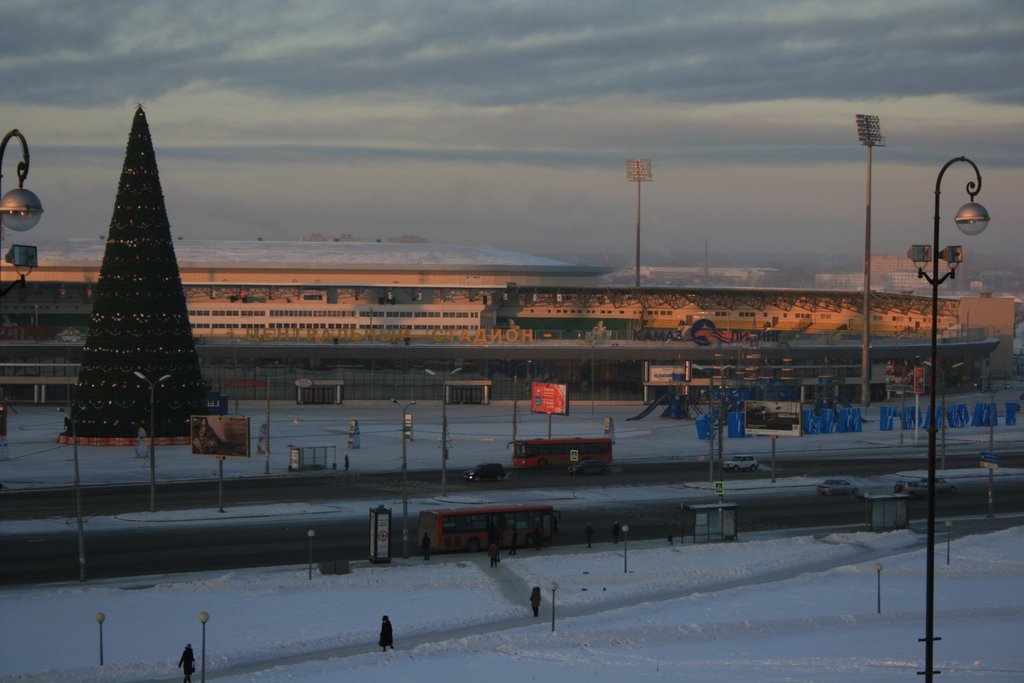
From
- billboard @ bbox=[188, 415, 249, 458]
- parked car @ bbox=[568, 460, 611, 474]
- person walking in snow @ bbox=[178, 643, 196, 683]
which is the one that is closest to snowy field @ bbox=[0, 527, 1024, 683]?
person walking in snow @ bbox=[178, 643, 196, 683]

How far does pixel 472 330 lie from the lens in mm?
123250

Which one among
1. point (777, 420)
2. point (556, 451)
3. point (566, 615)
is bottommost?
point (566, 615)

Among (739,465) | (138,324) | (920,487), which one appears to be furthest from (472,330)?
(920,487)

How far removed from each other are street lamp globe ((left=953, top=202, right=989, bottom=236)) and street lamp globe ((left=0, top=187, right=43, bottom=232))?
13736mm

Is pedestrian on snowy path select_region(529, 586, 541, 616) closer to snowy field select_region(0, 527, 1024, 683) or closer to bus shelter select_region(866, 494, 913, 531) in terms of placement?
snowy field select_region(0, 527, 1024, 683)

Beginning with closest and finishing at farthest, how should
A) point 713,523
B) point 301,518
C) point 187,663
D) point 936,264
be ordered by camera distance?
point 936,264 < point 187,663 < point 713,523 < point 301,518

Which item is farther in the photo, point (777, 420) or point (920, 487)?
point (777, 420)

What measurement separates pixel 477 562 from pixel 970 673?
16451 millimetres

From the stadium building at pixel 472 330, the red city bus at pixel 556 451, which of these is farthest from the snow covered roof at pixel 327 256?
the red city bus at pixel 556 451

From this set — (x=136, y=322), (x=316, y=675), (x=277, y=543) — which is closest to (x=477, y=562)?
(x=277, y=543)

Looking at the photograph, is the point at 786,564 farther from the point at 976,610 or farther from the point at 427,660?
the point at 427,660

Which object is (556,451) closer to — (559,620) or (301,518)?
(301,518)

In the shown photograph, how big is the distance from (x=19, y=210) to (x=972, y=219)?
14093 millimetres

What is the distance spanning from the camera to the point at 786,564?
131 feet
